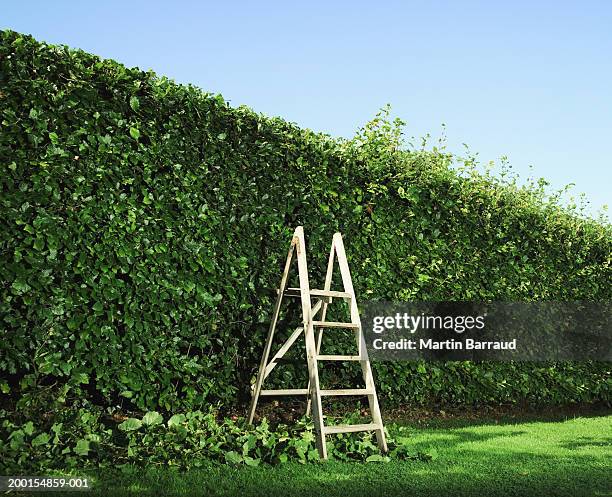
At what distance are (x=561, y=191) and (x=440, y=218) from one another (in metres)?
6.31

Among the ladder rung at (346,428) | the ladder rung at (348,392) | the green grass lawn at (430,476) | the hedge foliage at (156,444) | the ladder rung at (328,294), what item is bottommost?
the green grass lawn at (430,476)

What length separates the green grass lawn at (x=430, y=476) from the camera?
13.8ft

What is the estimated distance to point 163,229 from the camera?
5637 mm

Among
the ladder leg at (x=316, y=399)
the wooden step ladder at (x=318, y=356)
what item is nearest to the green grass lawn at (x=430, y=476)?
the ladder leg at (x=316, y=399)

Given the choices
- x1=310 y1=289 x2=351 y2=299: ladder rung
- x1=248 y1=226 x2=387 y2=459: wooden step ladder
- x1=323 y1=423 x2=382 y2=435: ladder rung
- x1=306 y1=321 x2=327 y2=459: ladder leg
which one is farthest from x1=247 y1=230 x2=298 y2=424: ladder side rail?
x1=323 y1=423 x2=382 y2=435: ladder rung

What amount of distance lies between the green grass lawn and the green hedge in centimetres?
123

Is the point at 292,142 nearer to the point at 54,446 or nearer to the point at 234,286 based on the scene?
the point at 234,286

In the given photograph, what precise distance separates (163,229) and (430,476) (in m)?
2.95

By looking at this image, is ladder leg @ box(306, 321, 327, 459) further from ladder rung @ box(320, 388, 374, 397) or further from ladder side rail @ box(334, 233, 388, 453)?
ladder side rail @ box(334, 233, 388, 453)

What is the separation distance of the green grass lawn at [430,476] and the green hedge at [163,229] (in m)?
1.23

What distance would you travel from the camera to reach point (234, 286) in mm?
6148

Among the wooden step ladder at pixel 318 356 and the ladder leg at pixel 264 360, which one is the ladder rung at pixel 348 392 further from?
the ladder leg at pixel 264 360

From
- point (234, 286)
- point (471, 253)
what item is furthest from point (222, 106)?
point (471, 253)

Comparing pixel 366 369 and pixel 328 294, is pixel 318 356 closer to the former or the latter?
pixel 366 369
